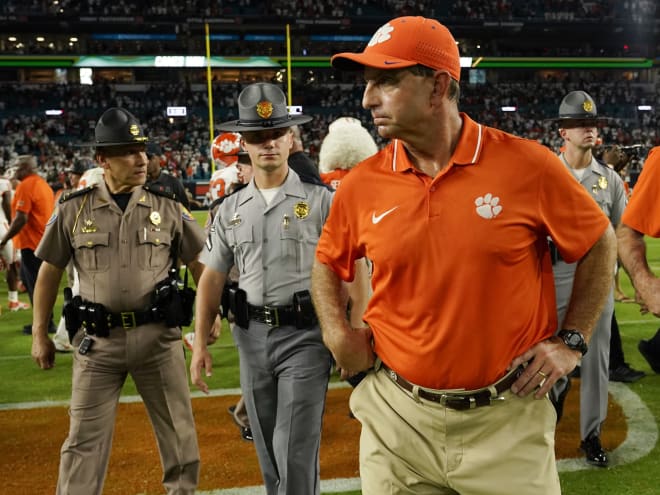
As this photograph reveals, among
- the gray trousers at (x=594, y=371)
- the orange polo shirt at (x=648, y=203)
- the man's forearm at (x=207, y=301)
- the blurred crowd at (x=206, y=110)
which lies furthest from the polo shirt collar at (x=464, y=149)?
the blurred crowd at (x=206, y=110)

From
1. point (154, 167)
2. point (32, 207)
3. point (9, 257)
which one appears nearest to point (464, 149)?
point (154, 167)

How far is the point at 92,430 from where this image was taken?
3.56 metres

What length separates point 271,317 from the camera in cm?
353

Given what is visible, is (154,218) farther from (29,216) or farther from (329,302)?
(29,216)

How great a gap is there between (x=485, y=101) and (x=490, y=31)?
6.53 metres

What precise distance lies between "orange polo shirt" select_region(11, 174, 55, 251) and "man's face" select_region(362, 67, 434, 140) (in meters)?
7.77

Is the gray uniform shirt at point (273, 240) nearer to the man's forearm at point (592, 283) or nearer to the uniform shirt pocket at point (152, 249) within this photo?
the uniform shirt pocket at point (152, 249)

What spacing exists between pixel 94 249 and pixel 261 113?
3.64 feet

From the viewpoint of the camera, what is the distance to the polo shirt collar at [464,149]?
2148 millimetres

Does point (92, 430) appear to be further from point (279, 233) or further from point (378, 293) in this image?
point (378, 293)

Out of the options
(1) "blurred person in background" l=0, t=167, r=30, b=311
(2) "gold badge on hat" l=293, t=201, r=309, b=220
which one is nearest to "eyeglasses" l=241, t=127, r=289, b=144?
(2) "gold badge on hat" l=293, t=201, r=309, b=220

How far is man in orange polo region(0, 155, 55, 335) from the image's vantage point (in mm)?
8914

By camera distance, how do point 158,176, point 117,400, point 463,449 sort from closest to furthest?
1. point 463,449
2. point 117,400
3. point 158,176

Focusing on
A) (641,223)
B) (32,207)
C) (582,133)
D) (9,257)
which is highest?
(582,133)
